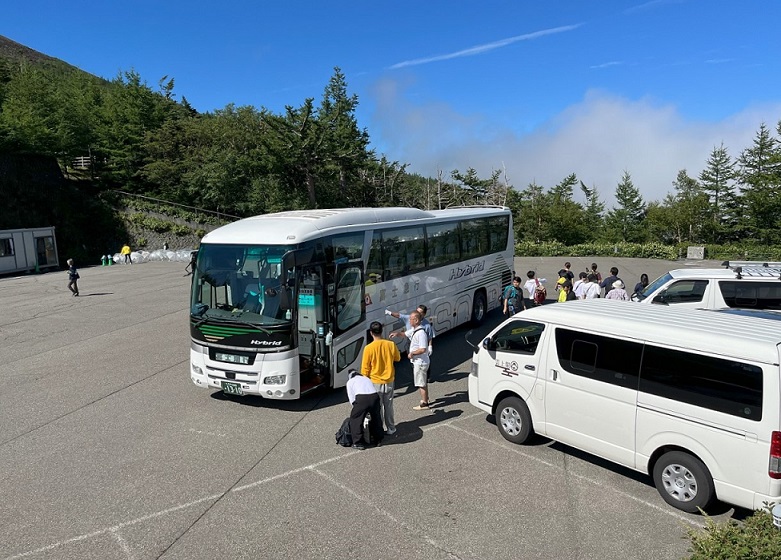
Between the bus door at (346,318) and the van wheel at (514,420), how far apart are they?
3.18 m

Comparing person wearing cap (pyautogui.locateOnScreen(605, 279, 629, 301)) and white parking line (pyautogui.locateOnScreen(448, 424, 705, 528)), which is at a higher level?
person wearing cap (pyautogui.locateOnScreen(605, 279, 629, 301))

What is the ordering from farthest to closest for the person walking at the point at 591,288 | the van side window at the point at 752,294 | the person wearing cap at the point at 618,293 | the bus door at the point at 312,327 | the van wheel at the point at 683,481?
the person walking at the point at 591,288 < the person wearing cap at the point at 618,293 < the van side window at the point at 752,294 < the bus door at the point at 312,327 < the van wheel at the point at 683,481

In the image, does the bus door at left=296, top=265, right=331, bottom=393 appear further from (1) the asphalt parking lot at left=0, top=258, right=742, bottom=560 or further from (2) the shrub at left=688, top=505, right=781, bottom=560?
(2) the shrub at left=688, top=505, right=781, bottom=560

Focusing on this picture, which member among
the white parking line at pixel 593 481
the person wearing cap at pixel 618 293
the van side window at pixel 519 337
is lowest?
the white parking line at pixel 593 481

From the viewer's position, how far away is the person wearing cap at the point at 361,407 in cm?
762

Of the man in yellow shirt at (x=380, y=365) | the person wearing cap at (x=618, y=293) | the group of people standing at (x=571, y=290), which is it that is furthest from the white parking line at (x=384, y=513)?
the person wearing cap at (x=618, y=293)

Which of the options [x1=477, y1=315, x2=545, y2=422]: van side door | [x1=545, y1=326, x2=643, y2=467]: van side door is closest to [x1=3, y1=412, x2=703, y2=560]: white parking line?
[x1=545, y1=326, x2=643, y2=467]: van side door

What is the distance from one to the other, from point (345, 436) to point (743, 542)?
16.7 feet

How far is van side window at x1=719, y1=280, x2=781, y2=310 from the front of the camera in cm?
1156

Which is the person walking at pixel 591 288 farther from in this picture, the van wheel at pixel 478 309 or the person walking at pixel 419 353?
the person walking at pixel 419 353

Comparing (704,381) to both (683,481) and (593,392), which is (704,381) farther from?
(593,392)

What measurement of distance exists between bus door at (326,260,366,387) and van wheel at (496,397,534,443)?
3175 millimetres

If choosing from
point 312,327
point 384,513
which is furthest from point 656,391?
point 312,327

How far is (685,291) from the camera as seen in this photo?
1256 centimetres
